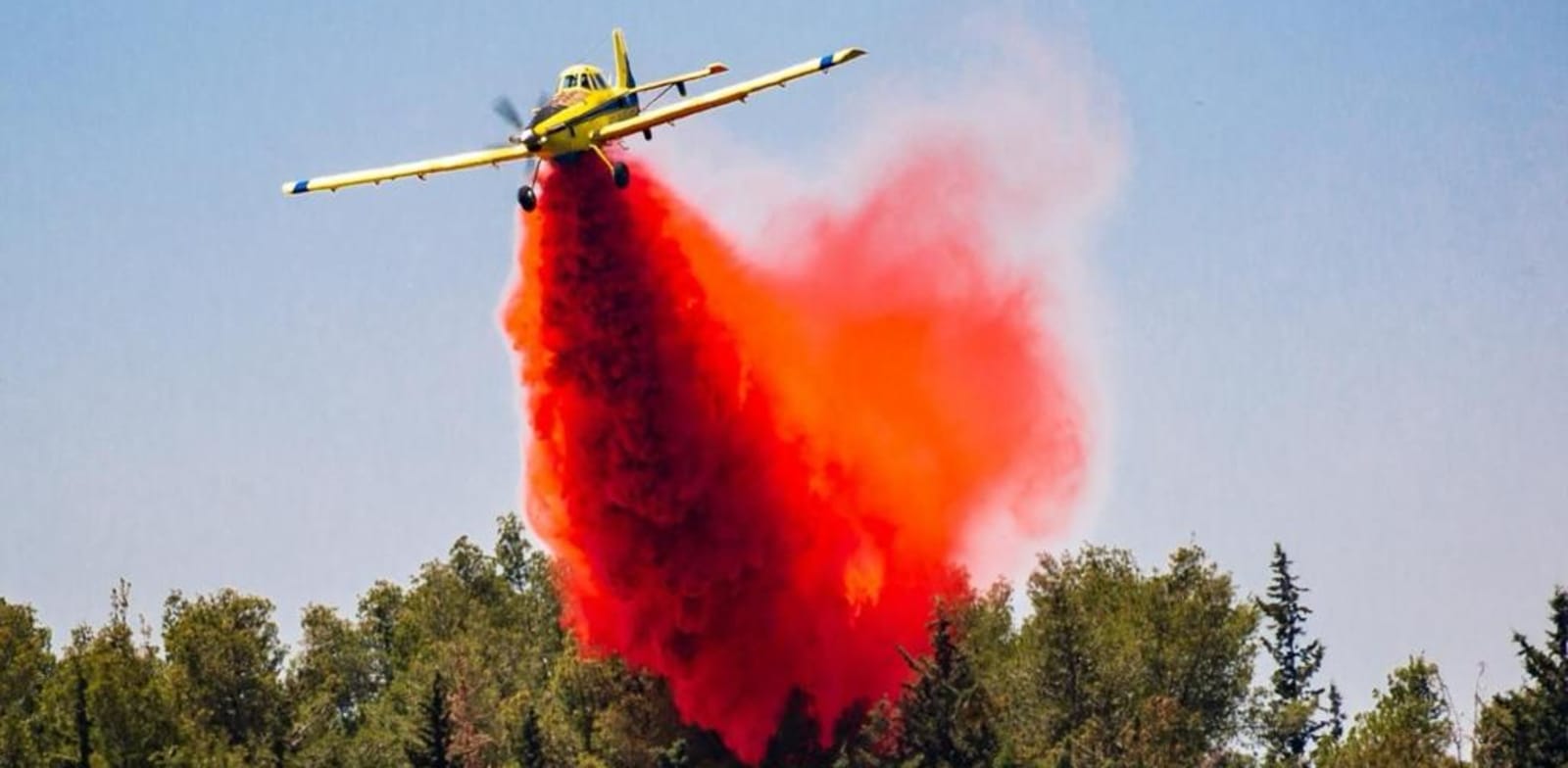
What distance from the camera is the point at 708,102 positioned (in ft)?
281

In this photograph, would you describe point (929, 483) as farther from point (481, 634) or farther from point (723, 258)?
point (481, 634)

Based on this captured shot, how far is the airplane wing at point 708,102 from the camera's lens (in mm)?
85000

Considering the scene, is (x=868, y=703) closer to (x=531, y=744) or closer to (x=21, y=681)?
(x=531, y=744)

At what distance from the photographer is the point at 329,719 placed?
131750 millimetres

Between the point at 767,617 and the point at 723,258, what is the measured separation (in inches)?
400

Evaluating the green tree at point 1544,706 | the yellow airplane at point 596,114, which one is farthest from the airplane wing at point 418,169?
the green tree at point 1544,706

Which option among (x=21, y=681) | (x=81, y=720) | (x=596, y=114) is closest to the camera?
(x=596, y=114)

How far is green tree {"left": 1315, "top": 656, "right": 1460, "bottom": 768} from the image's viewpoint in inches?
4006

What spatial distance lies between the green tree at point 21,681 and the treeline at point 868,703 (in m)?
0.13

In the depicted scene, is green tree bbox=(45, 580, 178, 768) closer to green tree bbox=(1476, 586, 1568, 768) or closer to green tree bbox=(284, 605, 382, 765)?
green tree bbox=(284, 605, 382, 765)

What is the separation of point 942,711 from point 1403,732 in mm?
17692

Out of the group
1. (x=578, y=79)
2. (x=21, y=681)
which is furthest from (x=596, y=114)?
(x=21, y=681)

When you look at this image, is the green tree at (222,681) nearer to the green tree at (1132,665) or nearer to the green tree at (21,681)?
the green tree at (21,681)

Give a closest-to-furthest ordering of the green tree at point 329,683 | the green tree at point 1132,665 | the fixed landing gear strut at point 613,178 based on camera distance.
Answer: the fixed landing gear strut at point 613,178 → the green tree at point 1132,665 → the green tree at point 329,683
